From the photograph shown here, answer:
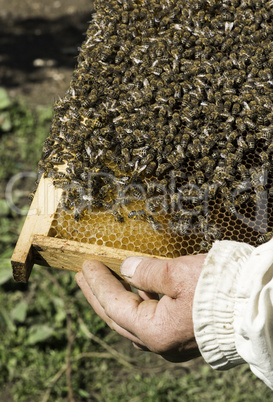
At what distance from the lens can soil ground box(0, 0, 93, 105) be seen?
8.44 meters

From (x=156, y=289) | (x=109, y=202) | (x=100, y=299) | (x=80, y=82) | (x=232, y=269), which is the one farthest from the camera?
(x=80, y=82)

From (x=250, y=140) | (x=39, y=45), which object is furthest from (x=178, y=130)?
(x=39, y=45)

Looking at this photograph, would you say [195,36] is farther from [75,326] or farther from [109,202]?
[75,326]

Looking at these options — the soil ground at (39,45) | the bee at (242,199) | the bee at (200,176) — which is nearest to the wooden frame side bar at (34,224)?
the bee at (200,176)

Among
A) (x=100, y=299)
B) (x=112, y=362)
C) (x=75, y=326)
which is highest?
(x=100, y=299)

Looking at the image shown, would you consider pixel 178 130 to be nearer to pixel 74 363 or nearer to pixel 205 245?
pixel 205 245

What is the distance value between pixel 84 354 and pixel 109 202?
2.80 m

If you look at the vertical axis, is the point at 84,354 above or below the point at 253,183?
below

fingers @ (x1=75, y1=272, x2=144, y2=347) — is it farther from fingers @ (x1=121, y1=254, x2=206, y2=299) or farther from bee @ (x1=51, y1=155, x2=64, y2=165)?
bee @ (x1=51, y1=155, x2=64, y2=165)

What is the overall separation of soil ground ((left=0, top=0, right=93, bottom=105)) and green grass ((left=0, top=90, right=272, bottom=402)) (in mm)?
4030

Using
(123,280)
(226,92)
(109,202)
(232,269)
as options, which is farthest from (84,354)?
(226,92)

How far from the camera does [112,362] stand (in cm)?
521

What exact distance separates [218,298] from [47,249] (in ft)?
4.12

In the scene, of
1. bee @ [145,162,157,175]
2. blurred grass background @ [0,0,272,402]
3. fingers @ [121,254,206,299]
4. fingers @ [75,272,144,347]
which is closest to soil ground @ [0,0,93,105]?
blurred grass background @ [0,0,272,402]
